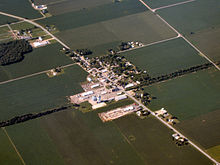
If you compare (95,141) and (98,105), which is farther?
(98,105)

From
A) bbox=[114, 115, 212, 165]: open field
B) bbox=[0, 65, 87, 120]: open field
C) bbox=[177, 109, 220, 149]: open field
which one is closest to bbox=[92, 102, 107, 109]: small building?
bbox=[114, 115, 212, 165]: open field

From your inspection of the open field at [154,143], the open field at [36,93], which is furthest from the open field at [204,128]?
the open field at [36,93]

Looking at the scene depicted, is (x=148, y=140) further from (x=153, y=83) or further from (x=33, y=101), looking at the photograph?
(x=33, y=101)

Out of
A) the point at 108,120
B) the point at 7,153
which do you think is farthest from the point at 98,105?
the point at 7,153

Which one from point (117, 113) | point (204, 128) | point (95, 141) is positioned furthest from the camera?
point (117, 113)

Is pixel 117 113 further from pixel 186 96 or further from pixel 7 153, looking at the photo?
pixel 7 153

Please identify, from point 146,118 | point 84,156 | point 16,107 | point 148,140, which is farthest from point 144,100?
point 16,107
